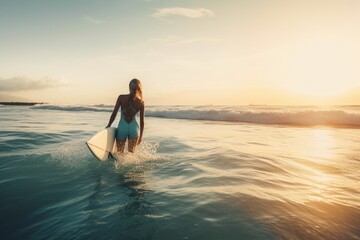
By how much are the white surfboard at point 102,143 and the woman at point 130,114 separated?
0.62ft

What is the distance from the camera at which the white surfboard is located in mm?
6172

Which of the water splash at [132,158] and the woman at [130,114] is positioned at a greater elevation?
the woman at [130,114]

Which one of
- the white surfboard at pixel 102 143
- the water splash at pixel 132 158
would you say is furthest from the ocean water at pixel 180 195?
the white surfboard at pixel 102 143

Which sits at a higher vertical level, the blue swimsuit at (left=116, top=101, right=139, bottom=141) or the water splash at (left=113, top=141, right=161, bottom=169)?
the blue swimsuit at (left=116, top=101, right=139, bottom=141)

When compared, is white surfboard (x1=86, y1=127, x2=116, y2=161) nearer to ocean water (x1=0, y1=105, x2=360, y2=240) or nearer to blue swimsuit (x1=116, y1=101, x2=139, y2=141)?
blue swimsuit (x1=116, y1=101, x2=139, y2=141)

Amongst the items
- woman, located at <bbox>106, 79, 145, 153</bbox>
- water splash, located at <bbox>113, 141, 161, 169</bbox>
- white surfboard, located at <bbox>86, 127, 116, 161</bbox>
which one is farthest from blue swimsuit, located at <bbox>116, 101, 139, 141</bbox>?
water splash, located at <bbox>113, 141, 161, 169</bbox>

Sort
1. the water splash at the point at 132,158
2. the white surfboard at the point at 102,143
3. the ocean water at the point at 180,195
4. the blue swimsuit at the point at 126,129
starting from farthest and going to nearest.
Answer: the blue swimsuit at the point at 126,129, the water splash at the point at 132,158, the white surfboard at the point at 102,143, the ocean water at the point at 180,195

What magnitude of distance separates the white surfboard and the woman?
7.4 inches

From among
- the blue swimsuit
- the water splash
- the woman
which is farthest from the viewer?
the blue swimsuit

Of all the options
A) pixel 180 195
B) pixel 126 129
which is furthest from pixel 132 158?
pixel 180 195

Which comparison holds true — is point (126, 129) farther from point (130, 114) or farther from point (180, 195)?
point (180, 195)

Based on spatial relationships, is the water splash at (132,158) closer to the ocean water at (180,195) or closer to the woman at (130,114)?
the ocean water at (180,195)

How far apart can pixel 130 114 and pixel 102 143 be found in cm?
107

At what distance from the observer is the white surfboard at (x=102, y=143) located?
617 cm
